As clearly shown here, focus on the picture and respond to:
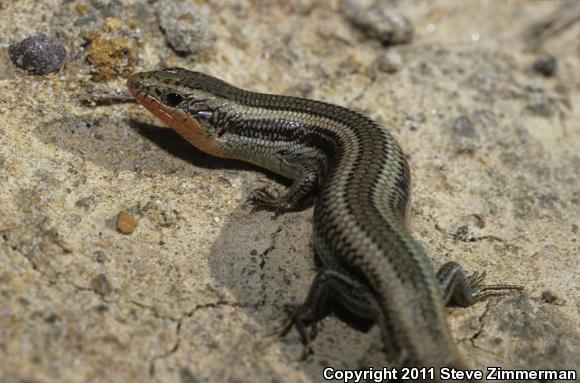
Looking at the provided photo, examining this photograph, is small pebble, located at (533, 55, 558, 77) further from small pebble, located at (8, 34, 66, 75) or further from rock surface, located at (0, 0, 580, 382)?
small pebble, located at (8, 34, 66, 75)

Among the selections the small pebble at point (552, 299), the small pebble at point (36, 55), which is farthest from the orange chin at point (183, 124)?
the small pebble at point (552, 299)

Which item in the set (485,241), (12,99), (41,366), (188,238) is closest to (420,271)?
(485,241)

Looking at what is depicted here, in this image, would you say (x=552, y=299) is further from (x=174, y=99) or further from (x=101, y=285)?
(x=174, y=99)

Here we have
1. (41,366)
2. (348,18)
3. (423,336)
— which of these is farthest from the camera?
(348,18)

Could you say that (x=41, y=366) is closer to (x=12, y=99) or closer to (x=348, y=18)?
(x=12, y=99)

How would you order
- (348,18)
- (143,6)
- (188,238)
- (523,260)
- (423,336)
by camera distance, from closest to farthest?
(423,336) → (188,238) → (523,260) → (143,6) → (348,18)

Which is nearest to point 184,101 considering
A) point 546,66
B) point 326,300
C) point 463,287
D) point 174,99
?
point 174,99

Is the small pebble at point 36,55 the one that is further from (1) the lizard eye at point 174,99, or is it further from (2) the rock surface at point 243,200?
(1) the lizard eye at point 174,99
